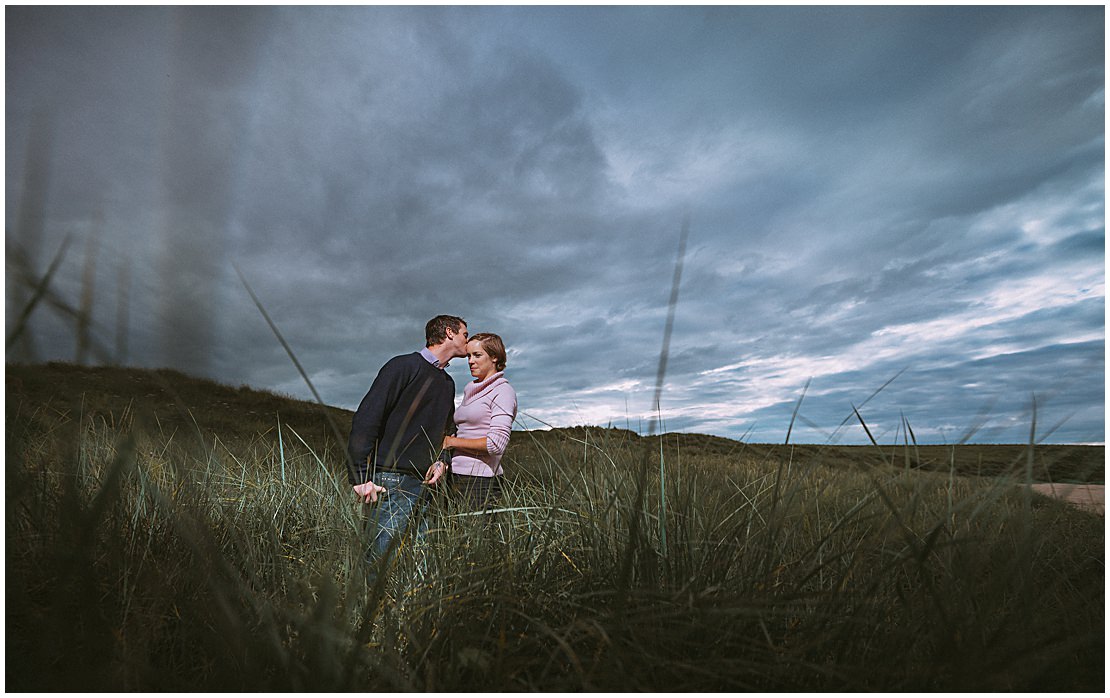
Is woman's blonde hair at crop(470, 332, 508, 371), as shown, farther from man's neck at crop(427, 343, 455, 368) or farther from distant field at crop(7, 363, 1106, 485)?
distant field at crop(7, 363, 1106, 485)

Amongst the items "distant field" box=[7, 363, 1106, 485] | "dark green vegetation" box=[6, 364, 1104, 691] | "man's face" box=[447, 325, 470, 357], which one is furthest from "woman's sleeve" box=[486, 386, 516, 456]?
"dark green vegetation" box=[6, 364, 1104, 691]

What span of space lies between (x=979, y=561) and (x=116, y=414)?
311 inches

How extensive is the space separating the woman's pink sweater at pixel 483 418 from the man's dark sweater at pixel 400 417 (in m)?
0.13

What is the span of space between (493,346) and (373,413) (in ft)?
2.90

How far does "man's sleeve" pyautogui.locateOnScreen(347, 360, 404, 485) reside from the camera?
3.14 m

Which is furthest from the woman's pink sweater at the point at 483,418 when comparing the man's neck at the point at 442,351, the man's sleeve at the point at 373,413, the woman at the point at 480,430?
the man's sleeve at the point at 373,413

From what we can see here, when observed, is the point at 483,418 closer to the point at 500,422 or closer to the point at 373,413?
the point at 500,422

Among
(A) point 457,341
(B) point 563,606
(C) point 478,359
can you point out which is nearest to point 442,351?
(A) point 457,341

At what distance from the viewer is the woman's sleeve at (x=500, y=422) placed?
10.5 ft

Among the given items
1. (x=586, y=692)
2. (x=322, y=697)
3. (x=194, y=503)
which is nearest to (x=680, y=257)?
(x=586, y=692)

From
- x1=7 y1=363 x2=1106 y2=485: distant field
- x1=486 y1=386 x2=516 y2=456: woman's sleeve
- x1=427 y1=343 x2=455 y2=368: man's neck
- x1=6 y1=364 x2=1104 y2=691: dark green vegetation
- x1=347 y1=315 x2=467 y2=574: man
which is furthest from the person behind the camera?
x1=427 y1=343 x2=455 y2=368: man's neck

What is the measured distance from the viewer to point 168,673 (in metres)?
1.28

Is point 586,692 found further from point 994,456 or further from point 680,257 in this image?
point 994,456

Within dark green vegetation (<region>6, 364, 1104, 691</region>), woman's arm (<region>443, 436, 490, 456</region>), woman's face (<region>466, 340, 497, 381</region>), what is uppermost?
woman's face (<region>466, 340, 497, 381</region>)
